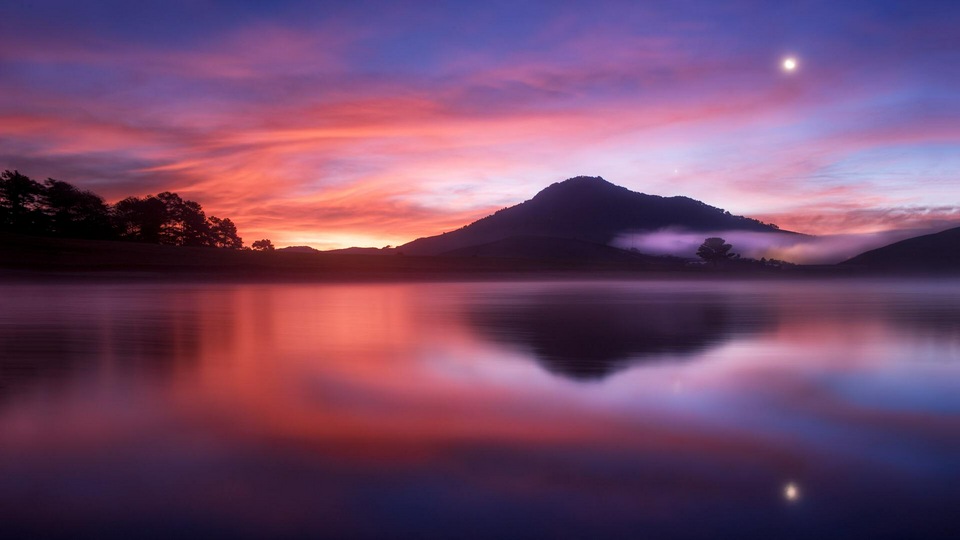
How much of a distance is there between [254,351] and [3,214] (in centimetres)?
7982

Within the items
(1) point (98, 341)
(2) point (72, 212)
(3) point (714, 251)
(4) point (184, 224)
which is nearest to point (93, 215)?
(2) point (72, 212)

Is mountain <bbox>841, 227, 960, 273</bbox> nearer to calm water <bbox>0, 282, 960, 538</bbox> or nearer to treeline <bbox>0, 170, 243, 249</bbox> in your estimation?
treeline <bbox>0, 170, 243, 249</bbox>

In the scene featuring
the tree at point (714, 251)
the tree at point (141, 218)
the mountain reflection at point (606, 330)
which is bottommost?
the mountain reflection at point (606, 330)

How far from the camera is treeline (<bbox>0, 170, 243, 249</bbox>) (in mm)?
75812

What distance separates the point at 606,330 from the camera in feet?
47.6

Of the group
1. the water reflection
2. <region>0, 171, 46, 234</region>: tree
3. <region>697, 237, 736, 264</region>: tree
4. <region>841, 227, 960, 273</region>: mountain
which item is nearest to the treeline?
<region>0, 171, 46, 234</region>: tree

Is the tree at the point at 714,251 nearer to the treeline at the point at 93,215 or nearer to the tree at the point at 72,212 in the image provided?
the treeline at the point at 93,215

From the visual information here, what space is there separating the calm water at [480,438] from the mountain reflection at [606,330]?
0.13m

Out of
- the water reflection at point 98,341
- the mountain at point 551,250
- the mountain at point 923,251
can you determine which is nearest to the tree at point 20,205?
the water reflection at point 98,341

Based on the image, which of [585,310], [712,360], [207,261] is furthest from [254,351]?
[207,261]

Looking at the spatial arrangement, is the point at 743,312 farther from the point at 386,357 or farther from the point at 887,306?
the point at 386,357

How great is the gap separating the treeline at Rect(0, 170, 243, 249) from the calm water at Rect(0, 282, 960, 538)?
248ft

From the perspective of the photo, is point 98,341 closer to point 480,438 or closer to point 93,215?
point 480,438

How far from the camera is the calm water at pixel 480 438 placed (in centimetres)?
414
